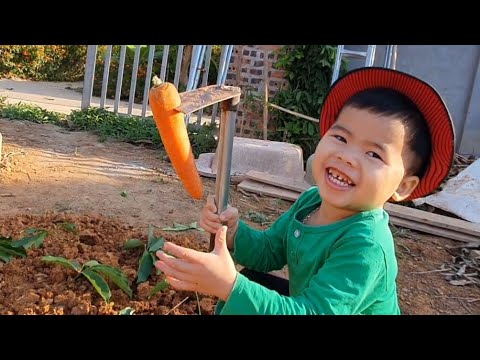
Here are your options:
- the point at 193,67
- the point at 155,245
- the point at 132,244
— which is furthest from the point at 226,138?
the point at 193,67

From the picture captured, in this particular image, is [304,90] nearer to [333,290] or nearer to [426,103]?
[426,103]

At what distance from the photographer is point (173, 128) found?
141 centimetres

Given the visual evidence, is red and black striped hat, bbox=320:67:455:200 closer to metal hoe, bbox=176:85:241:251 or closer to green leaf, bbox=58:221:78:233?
metal hoe, bbox=176:85:241:251

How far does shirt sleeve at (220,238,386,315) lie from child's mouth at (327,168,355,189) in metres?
0.14

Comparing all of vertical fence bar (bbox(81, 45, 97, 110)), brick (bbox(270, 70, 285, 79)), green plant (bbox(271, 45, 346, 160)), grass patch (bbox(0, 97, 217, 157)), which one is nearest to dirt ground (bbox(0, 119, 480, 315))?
grass patch (bbox(0, 97, 217, 157))

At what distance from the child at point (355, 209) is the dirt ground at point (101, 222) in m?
0.74

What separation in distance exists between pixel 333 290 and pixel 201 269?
1.09 feet

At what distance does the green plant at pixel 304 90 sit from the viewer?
19.1 feet

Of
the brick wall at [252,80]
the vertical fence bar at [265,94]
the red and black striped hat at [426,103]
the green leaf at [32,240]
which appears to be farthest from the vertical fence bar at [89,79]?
the red and black striped hat at [426,103]

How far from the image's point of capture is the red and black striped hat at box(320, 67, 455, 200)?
140 centimetres

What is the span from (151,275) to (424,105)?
1.32 m

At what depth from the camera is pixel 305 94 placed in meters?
5.88

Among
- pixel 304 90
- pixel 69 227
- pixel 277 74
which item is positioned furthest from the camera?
pixel 277 74

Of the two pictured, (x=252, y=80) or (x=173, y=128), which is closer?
(x=173, y=128)
